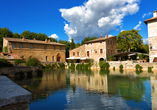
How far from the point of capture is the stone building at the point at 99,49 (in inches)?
1248

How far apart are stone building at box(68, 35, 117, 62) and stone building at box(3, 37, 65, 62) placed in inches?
248

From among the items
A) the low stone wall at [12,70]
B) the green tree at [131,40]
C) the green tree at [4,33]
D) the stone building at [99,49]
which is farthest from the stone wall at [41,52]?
the green tree at [131,40]

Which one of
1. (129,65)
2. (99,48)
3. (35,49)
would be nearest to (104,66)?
(129,65)

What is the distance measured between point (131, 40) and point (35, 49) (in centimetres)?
2656

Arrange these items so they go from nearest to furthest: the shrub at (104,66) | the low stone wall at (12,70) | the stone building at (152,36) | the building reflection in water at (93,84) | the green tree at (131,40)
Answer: the building reflection in water at (93,84) < the low stone wall at (12,70) < the stone building at (152,36) < the shrub at (104,66) < the green tree at (131,40)

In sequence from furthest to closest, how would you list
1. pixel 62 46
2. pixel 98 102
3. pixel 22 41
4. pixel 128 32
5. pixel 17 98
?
pixel 62 46 < pixel 128 32 < pixel 22 41 < pixel 98 102 < pixel 17 98

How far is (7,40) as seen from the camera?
28.6m

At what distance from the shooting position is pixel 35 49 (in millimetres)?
33156

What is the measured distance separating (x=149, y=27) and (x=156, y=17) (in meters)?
2.04

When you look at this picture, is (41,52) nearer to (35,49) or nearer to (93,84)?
(35,49)

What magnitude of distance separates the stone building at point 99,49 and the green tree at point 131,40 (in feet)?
8.43

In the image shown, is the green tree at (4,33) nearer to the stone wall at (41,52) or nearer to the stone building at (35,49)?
the stone building at (35,49)

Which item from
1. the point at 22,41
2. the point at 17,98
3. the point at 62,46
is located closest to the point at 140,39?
the point at 62,46

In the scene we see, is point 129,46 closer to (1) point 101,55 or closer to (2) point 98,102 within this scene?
(1) point 101,55
